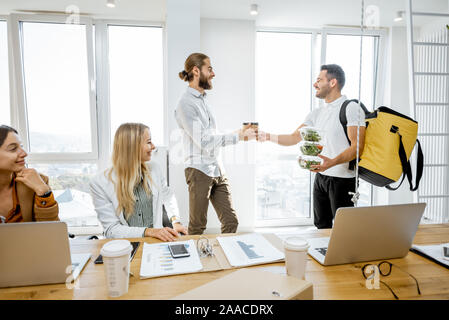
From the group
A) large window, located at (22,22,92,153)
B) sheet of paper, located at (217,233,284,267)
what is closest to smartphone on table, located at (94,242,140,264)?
A: sheet of paper, located at (217,233,284,267)

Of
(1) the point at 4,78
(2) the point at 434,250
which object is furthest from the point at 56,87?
(2) the point at 434,250

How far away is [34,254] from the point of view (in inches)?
33.6

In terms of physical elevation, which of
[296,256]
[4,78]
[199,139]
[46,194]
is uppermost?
[4,78]

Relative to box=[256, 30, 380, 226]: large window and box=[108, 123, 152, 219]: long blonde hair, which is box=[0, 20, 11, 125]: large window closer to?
box=[108, 123, 152, 219]: long blonde hair

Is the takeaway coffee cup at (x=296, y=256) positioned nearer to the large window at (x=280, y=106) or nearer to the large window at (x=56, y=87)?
the large window at (x=280, y=106)

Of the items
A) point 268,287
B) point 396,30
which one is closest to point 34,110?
point 268,287

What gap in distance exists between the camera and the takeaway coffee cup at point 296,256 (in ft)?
2.81

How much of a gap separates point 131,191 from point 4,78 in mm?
2681

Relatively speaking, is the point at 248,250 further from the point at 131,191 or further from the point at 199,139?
the point at 199,139

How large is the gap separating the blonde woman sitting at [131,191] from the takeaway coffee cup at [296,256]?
67 centimetres

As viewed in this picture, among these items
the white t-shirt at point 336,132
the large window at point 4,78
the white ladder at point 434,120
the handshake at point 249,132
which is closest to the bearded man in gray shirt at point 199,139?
the handshake at point 249,132

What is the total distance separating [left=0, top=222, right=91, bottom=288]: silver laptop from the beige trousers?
1463 millimetres
